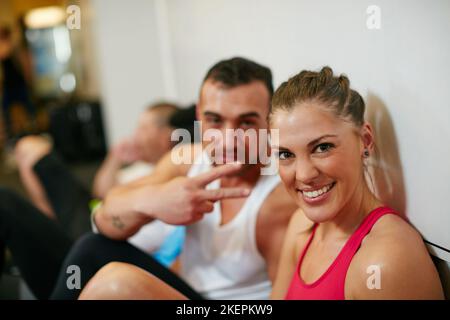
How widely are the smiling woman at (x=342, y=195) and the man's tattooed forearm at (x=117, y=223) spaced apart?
0.51 meters

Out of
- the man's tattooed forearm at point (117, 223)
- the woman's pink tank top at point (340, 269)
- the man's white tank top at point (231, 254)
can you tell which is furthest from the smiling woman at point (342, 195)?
the man's tattooed forearm at point (117, 223)

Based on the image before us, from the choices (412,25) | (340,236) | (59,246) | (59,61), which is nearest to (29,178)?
(59,246)

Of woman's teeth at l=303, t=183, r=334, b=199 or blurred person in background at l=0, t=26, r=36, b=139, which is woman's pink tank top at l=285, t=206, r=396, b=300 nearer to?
woman's teeth at l=303, t=183, r=334, b=199

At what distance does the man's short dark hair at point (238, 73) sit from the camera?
1.09 m

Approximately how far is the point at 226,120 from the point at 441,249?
49cm

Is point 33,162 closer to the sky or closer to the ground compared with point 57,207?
closer to the sky

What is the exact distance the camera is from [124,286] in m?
0.99

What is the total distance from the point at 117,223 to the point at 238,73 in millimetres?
474

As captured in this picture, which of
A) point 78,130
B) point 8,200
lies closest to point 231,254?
point 8,200

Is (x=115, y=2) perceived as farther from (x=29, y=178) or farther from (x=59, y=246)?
(x=59, y=246)

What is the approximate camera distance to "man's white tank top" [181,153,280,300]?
3.95 ft

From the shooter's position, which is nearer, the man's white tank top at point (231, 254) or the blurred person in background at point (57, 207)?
the man's white tank top at point (231, 254)

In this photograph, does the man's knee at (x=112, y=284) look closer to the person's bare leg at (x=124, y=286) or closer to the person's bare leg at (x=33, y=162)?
the person's bare leg at (x=124, y=286)

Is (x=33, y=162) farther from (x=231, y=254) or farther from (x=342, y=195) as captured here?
(x=342, y=195)
